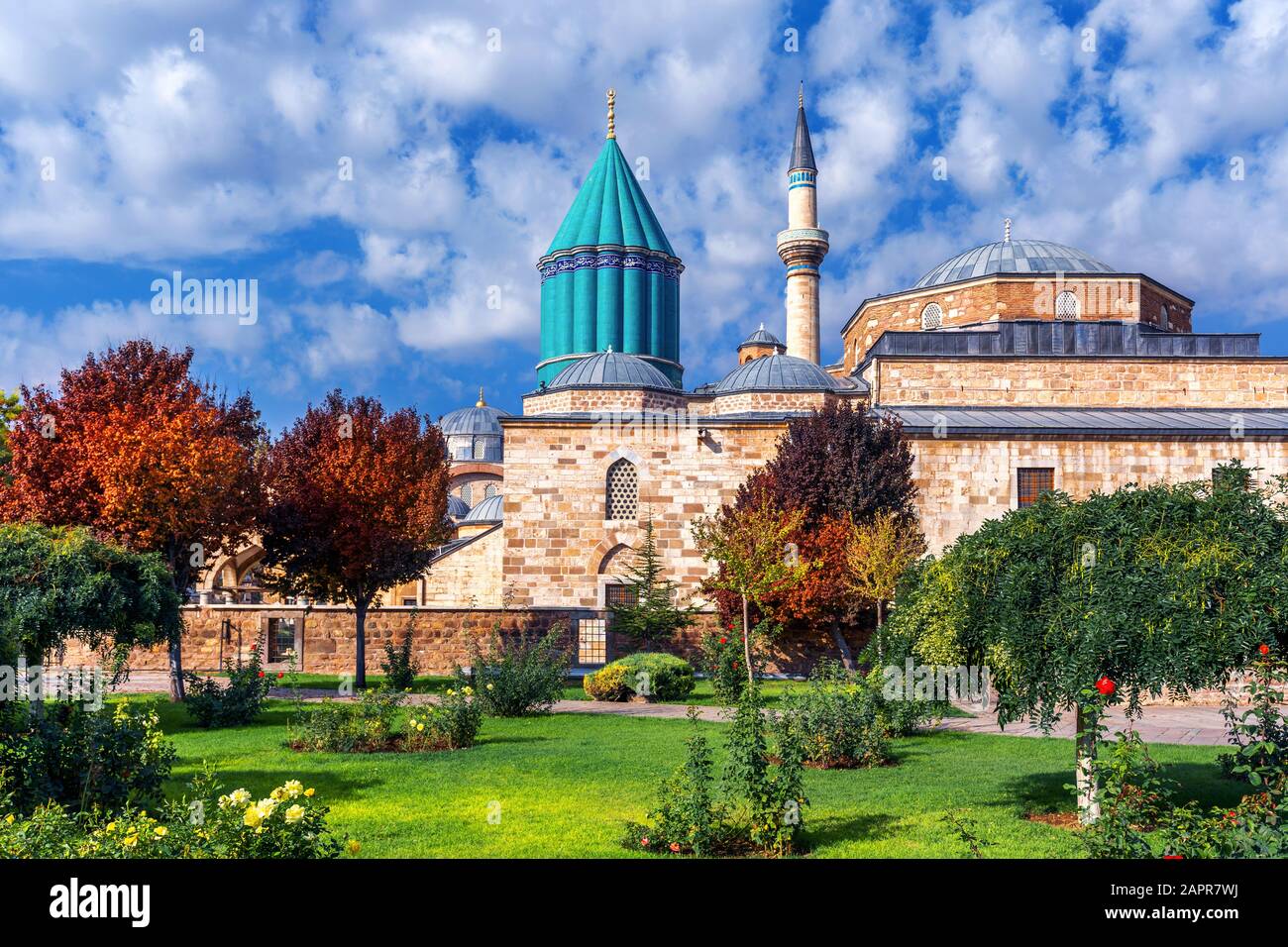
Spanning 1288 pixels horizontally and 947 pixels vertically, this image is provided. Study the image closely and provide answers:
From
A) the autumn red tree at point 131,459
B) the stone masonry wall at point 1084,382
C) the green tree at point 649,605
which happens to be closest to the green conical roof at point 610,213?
the stone masonry wall at point 1084,382

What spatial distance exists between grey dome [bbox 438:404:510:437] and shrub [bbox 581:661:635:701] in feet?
113

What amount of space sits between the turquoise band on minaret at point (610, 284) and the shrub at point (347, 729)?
2712cm

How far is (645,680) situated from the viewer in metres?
17.2

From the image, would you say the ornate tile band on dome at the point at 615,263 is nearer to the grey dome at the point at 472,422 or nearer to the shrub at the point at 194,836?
the grey dome at the point at 472,422

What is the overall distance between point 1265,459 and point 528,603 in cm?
1869

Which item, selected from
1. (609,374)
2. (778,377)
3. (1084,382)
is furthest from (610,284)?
(1084,382)

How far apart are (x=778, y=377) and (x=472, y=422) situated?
89.7 ft

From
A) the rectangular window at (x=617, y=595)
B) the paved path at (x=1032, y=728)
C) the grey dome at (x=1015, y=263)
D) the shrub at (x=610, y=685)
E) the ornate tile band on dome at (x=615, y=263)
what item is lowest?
the paved path at (x=1032, y=728)

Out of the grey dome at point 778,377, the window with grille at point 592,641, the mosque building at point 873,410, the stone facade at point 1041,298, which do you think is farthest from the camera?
the stone facade at point 1041,298

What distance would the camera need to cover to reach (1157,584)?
684 centimetres

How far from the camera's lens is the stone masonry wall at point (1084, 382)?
2848 centimetres

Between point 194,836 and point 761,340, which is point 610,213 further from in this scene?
point 194,836
